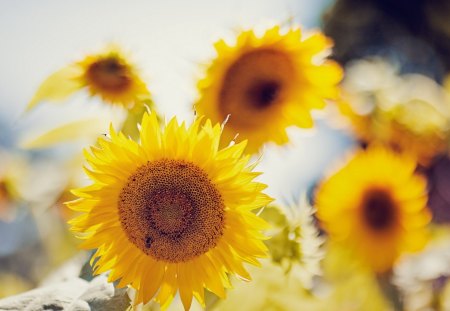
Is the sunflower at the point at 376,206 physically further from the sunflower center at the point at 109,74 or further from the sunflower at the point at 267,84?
the sunflower center at the point at 109,74

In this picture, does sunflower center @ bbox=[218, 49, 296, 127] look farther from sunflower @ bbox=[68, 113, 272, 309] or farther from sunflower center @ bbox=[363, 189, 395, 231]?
sunflower center @ bbox=[363, 189, 395, 231]

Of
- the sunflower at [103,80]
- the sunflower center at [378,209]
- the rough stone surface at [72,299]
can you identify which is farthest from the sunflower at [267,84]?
the sunflower center at [378,209]

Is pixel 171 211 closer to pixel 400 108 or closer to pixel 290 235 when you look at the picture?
pixel 290 235

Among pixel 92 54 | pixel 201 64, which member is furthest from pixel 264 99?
pixel 92 54

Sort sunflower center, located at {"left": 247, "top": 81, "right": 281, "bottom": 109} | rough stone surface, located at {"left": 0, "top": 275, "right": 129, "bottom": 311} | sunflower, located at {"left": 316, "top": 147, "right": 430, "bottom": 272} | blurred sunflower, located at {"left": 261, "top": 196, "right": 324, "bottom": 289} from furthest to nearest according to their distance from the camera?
sunflower, located at {"left": 316, "top": 147, "right": 430, "bottom": 272}
sunflower center, located at {"left": 247, "top": 81, "right": 281, "bottom": 109}
blurred sunflower, located at {"left": 261, "top": 196, "right": 324, "bottom": 289}
rough stone surface, located at {"left": 0, "top": 275, "right": 129, "bottom": 311}

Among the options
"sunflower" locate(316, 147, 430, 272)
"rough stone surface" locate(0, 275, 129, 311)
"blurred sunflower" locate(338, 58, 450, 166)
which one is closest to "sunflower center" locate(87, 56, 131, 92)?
"rough stone surface" locate(0, 275, 129, 311)

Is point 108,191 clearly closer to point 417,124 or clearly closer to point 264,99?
point 264,99
